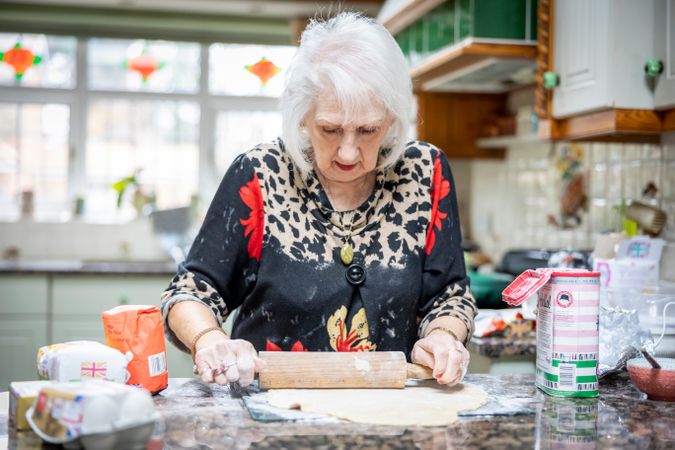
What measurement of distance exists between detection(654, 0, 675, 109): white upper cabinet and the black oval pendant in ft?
3.44

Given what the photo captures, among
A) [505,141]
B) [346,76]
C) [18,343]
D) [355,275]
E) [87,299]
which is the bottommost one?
[18,343]

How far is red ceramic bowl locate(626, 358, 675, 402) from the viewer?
3.91ft

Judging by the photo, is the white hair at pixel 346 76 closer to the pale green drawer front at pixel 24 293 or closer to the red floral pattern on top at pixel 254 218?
the red floral pattern on top at pixel 254 218

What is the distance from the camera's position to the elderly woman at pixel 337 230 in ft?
4.27

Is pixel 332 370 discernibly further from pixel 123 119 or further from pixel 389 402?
pixel 123 119

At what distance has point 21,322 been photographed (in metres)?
3.55

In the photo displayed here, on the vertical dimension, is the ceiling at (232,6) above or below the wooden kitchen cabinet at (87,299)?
above

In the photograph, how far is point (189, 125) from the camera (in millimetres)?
4887

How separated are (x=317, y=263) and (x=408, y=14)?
226 cm

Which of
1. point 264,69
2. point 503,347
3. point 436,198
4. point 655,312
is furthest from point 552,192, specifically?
point 264,69

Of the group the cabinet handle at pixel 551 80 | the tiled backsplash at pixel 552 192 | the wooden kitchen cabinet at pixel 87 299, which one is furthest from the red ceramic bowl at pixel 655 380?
the wooden kitchen cabinet at pixel 87 299

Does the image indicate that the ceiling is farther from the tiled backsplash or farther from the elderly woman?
the elderly woman

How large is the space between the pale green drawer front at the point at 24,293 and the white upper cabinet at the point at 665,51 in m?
2.74

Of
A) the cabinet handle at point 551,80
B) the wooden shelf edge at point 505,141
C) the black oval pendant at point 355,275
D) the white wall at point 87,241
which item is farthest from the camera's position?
the white wall at point 87,241
